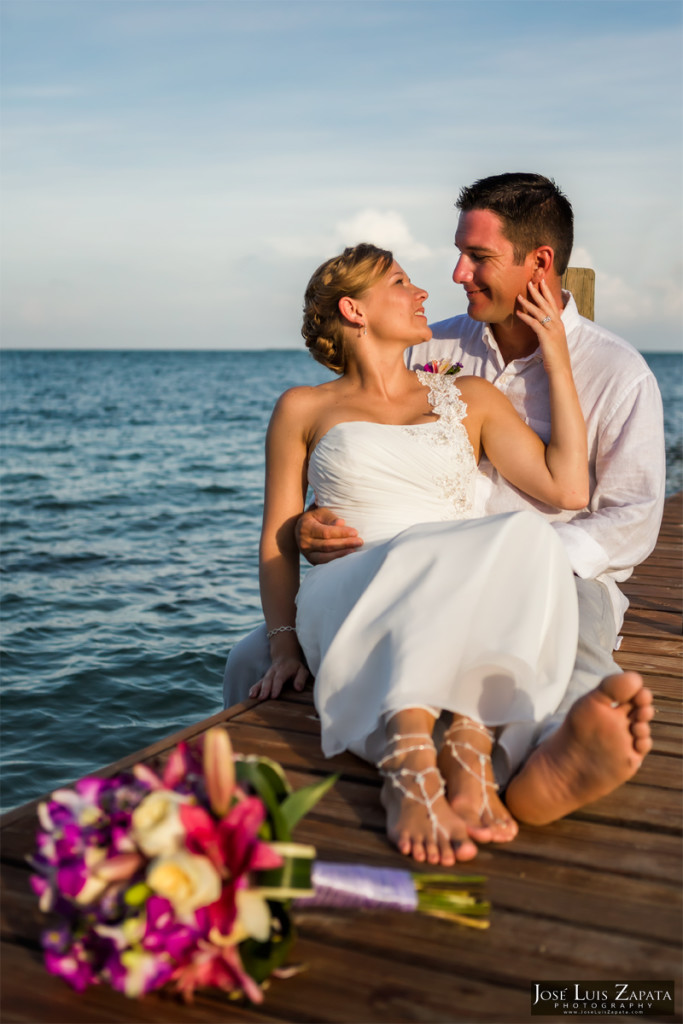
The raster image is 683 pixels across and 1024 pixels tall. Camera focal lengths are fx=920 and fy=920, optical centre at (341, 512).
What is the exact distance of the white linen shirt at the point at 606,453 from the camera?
3.28m

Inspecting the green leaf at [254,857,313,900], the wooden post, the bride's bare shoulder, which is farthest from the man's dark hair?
the green leaf at [254,857,313,900]

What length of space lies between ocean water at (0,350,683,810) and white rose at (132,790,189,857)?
336cm

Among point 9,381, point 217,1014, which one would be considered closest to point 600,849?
point 217,1014

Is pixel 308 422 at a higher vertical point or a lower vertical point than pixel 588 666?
higher

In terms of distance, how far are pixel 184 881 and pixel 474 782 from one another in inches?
36.2

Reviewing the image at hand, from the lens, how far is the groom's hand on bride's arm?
2975 mm

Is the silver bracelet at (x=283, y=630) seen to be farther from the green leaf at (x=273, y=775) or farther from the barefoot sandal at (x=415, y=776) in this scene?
the green leaf at (x=273, y=775)

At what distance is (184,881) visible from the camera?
1.46 m

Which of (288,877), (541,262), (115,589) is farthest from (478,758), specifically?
(115,589)

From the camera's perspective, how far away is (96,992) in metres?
1.65

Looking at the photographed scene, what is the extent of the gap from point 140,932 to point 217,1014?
236 millimetres

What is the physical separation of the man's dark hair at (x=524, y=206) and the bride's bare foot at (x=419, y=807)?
2.07 meters

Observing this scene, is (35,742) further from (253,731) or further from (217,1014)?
(217,1014)

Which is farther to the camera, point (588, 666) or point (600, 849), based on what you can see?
point (588, 666)
